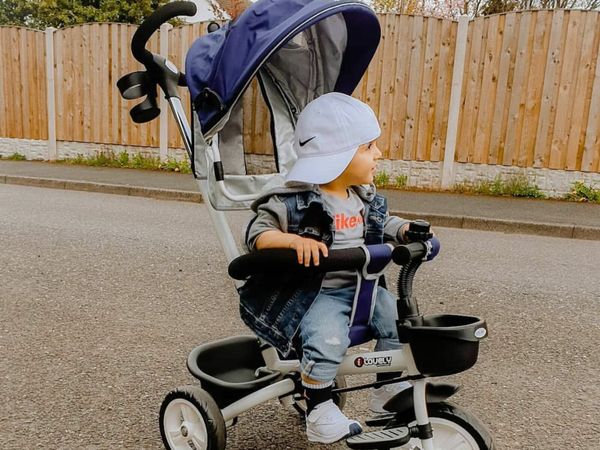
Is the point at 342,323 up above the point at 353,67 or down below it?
below

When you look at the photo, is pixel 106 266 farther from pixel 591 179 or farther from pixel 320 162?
pixel 591 179

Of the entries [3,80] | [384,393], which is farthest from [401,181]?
[3,80]

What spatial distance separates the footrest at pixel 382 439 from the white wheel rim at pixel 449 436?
63mm

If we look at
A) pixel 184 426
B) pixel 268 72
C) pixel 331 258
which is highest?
pixel 268 72

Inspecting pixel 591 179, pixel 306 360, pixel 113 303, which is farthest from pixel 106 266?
pixel 591 179

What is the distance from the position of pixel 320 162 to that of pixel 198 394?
95 cm

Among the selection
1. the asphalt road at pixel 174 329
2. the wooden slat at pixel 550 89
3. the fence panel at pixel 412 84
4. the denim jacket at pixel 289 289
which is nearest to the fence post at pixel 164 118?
the fence panel at pixel 412 84

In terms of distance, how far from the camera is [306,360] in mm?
2023

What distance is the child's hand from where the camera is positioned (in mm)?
1854

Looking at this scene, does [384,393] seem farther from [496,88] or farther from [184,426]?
[496,88]

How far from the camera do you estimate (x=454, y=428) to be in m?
1.99

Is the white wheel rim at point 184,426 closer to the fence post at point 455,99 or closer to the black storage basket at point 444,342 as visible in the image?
the black storage basket at point 444,342

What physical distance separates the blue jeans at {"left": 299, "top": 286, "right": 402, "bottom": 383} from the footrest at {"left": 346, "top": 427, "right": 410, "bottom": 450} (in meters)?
0.21

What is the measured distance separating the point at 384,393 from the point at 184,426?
0.75 metres
